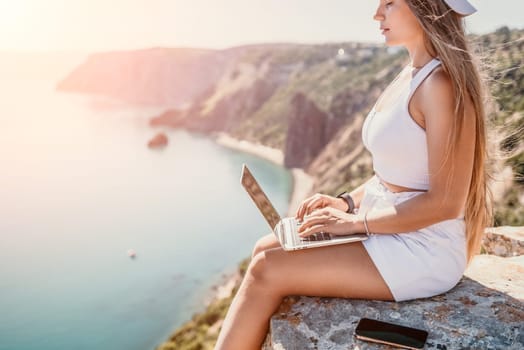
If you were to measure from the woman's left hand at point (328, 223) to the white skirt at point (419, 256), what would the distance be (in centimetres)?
12

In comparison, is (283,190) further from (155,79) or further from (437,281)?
(155,79)

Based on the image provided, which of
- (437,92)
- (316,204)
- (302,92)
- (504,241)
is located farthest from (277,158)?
(437,92)

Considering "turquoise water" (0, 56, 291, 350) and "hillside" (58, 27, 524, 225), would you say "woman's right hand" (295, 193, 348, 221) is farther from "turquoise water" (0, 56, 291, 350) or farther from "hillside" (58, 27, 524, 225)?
"turquoise water" (0, 56, 291, 350)

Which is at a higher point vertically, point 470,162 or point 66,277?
point 470,162

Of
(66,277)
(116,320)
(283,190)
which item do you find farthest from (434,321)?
(283,190)

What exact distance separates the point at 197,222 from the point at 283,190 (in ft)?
38.5

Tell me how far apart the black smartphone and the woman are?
0.18 m

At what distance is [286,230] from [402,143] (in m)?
0.73

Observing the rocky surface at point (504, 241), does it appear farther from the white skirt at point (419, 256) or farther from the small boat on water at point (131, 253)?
the small boat on water at point (131, 253)

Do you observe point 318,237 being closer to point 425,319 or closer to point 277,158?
point 425,319

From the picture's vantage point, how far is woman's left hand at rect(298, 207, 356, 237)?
2408mm

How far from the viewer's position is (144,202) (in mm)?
67750

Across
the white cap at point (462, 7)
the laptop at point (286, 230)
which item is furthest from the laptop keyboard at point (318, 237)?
the white cap at point (462, 7)

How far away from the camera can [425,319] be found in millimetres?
2355
